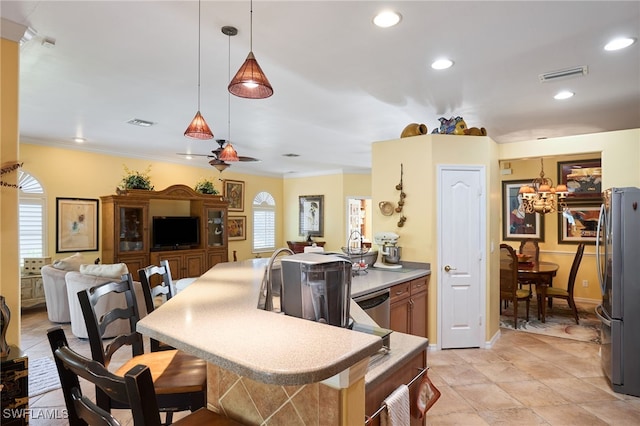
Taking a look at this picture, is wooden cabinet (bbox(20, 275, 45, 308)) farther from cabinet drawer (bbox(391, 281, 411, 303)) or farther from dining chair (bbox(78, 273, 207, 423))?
cabinet drawer (bbox(391, 281, 411, 303))

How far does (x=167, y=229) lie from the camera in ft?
22.9

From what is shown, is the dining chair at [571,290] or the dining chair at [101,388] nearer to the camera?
the dining chair at [101,388]

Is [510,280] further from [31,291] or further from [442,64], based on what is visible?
[31,291]

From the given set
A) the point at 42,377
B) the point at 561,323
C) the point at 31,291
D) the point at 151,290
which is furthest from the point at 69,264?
the point at 561,323

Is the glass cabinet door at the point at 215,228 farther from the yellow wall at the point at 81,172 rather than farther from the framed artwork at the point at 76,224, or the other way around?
the framed artwork at the point at 76,224

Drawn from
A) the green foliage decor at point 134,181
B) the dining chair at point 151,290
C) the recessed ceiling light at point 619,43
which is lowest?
the dining chair at point 151,290

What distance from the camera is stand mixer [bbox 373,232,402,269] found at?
4.18m

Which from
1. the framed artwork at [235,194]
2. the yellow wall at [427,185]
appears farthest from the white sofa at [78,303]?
the framed artwork at [235,194]

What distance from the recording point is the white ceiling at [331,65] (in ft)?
7.25

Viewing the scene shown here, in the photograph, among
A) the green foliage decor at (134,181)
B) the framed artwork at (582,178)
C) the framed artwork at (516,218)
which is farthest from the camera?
the framed artwork at (516,218)

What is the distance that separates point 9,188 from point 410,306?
11.1ft

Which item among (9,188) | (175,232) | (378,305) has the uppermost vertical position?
(9,188)

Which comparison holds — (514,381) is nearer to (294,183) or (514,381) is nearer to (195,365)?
(195,365)

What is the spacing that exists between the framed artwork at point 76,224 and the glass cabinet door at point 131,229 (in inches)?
22.1
